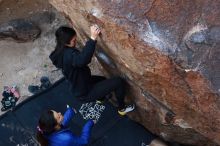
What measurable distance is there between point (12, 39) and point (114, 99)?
249 centimetres

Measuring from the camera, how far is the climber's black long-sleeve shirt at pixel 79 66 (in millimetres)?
5590

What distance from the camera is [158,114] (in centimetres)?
638

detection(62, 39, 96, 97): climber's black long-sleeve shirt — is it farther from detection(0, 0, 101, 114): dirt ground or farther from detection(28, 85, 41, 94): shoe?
detection(28, 85, 41, 94): shoe

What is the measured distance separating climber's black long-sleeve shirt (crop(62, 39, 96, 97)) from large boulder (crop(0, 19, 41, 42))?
8.11ft

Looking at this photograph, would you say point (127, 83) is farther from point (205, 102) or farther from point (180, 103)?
point (205, 102)

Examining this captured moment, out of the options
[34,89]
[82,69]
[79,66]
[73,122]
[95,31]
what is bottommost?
[73,122]

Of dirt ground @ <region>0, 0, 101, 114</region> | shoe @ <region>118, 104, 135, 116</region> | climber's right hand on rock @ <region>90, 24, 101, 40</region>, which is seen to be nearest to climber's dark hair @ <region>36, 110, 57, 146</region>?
climber's right hand on rock @ <region>90, 24, 101, 40</region>

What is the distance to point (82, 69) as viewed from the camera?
6.09 meters

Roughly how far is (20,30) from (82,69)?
271 centimetres

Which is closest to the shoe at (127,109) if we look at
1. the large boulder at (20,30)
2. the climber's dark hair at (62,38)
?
the climber's dark hair at (62,38)

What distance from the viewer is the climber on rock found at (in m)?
5.67

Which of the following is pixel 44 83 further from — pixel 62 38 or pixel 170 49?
pixel 170 49

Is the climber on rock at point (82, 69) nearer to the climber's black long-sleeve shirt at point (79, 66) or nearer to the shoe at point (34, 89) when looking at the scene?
the climber's black long-sleeve shirt at point (79, 66)

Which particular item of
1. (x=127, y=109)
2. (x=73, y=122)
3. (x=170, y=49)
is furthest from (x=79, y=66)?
(x=73, y=122)
